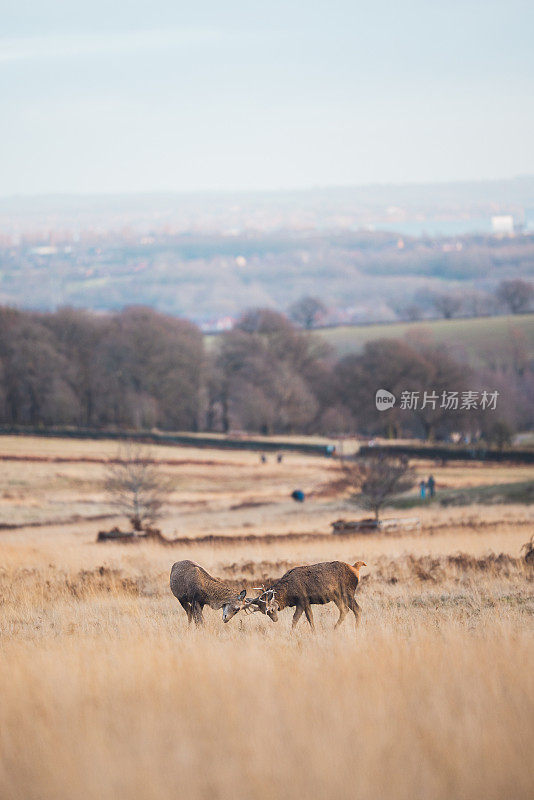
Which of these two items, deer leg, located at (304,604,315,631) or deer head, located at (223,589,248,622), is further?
deer head, located at (223,589,248,622)

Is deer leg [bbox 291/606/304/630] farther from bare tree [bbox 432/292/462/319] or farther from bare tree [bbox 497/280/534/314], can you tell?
bare tree [bbox 497/280/534/314]

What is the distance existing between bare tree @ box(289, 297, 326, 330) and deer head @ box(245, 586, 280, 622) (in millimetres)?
163934

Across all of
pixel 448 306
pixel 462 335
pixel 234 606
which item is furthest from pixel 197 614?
pixel 448 306

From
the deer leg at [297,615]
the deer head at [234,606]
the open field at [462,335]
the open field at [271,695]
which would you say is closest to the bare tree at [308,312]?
the open field at [462,335]

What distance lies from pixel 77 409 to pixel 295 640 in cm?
8391

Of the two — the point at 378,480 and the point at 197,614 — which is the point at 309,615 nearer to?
the point at 197,614

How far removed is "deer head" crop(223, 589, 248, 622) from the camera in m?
11.6

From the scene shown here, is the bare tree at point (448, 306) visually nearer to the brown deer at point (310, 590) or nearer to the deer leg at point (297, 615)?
the brown deer at point (310, 590)

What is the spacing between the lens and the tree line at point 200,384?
90375 millimetres

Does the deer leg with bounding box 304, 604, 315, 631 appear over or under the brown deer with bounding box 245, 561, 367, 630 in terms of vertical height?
under

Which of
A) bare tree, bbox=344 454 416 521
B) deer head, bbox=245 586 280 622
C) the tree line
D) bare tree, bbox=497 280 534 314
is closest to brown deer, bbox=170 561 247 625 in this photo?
deer head, bbox=245 586 280 622

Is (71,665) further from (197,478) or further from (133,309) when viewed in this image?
(133,309)

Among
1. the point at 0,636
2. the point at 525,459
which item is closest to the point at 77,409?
the point at 525,459

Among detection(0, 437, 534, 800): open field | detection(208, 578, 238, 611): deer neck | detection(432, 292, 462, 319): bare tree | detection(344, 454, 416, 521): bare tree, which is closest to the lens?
detection(0, 437, 534, 800): open field
